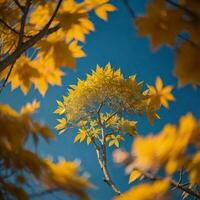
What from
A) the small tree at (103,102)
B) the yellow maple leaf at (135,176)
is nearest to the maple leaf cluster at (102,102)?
the small tree at (103,102)

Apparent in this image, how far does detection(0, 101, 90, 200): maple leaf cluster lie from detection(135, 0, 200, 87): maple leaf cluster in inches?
20.9

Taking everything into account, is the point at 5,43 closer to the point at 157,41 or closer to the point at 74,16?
the point at 74,16

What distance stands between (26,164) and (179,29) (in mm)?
764

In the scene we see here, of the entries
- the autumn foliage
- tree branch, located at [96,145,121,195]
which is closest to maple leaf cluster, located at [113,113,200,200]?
the autumn foliage

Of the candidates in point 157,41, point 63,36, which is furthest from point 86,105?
point 157,41

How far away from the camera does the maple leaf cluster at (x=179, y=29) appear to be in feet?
3.14

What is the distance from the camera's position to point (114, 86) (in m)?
4.38

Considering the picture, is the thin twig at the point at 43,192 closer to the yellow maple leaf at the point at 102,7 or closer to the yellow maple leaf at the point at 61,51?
the yellow maple leaf at the point at 61,51

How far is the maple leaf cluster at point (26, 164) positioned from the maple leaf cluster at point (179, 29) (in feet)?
1.75

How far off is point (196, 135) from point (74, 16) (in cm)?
69

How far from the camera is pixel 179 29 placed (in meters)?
1.00

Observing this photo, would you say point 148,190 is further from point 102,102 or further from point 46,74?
point 102,102

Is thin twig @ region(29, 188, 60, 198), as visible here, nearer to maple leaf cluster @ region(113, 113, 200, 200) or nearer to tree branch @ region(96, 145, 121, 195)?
maple leaf cluster @ region(113, 113, 200, 200)

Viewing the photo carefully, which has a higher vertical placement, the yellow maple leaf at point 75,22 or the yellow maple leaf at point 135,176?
the yellow maple leaf at point 75,22
